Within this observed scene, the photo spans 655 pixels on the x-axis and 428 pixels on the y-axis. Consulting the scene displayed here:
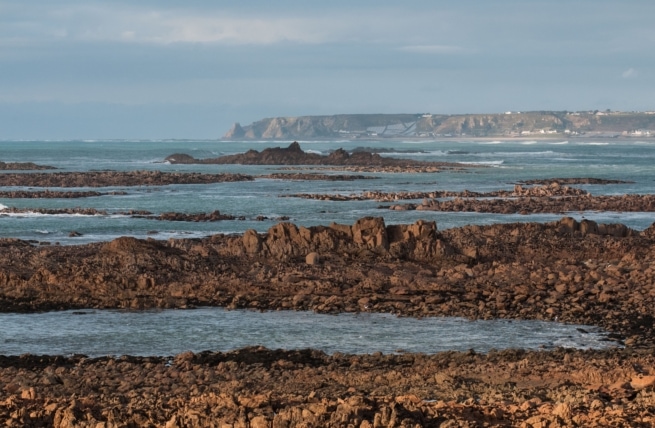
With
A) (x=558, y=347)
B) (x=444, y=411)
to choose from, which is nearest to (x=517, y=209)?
(x=558, y=347)

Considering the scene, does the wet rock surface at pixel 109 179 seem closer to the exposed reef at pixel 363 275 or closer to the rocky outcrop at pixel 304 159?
the rocky outcrop at pixel 304 159

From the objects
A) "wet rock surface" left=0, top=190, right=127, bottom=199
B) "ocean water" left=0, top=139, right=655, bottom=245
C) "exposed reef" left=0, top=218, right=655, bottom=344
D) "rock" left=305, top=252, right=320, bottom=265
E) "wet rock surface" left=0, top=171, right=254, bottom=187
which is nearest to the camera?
"exposed reef" left=0, top=218, right=655, bottom=344

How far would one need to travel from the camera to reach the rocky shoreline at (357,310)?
31.1ft

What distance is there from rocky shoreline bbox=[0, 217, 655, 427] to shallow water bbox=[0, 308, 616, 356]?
27.4 inches

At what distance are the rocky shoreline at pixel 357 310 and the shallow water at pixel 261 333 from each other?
70 centimetres

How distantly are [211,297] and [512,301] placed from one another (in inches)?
240

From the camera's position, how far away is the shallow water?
1648 centimetres

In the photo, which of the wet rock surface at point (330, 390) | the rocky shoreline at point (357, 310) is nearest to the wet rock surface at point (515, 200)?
the rocky shoreline at point (357, 310)

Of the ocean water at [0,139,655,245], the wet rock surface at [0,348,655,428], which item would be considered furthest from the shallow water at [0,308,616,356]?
the ocean water at [0,139,655,245]

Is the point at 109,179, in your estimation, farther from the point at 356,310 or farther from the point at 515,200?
the point at 356,310

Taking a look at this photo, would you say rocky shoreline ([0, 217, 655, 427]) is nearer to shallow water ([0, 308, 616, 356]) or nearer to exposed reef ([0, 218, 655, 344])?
exposed reef ([0, 218, 655, 344])

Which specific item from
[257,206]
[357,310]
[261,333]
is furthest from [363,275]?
[257,206]

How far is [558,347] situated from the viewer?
16078 mm

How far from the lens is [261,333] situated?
17.7m
